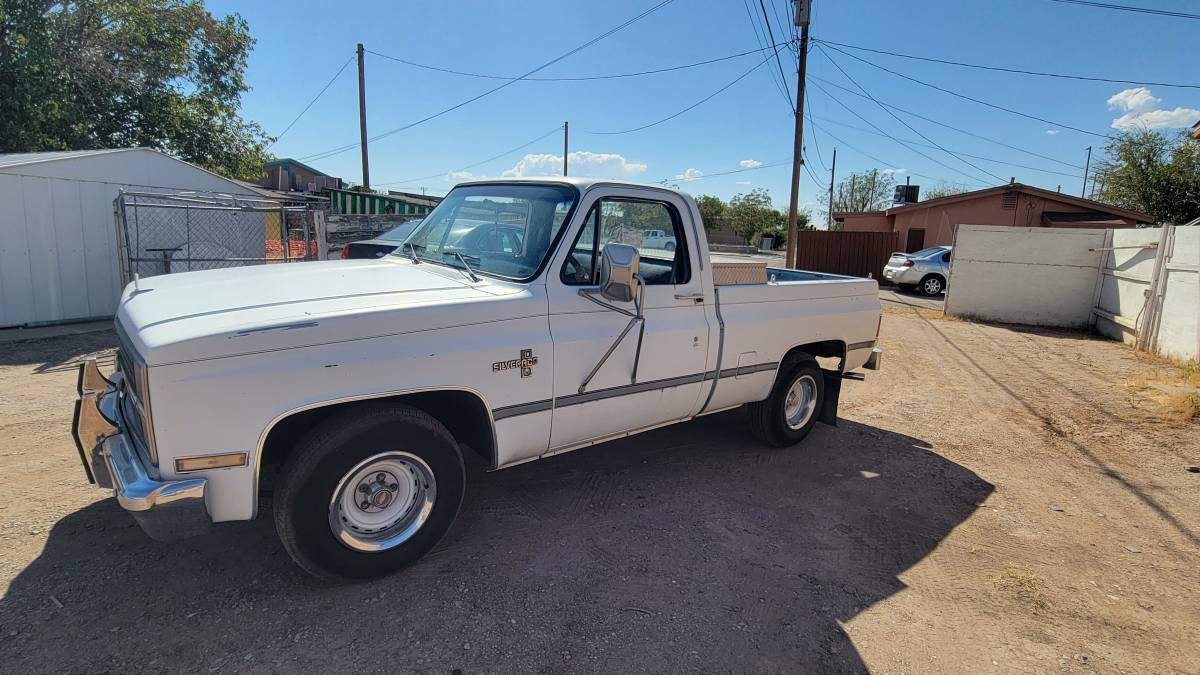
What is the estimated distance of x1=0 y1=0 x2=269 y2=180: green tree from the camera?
14.8 meters

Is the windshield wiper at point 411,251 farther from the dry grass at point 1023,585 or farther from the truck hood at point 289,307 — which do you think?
the dry grass at point 1023,585

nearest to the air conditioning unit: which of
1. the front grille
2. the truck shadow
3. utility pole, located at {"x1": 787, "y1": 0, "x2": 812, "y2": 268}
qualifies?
utility pole, located at {"x1": 787, "y1": 0, "x2": 812, "y2": 268}

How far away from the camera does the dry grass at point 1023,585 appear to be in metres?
3.39

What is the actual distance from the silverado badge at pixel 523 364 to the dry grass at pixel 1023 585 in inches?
110

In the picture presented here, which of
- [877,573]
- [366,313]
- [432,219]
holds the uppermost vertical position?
[432,219]

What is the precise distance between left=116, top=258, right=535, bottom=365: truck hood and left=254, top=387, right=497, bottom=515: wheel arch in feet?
1.03

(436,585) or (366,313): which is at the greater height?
(366,313)

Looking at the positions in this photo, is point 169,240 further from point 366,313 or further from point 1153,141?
point 1153,141

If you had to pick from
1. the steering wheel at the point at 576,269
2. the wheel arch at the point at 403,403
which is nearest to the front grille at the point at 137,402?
the wheel arch at the point at 403,403

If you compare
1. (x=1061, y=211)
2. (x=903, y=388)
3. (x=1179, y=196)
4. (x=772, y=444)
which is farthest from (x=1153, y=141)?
(x=772, y=444)

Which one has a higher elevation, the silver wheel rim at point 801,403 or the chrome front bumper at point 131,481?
the chrome front bumper at point 131,481

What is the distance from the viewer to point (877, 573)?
11.8 ft

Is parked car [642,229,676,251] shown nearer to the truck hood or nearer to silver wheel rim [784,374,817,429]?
the truck hood

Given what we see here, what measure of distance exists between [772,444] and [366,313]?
371cm
